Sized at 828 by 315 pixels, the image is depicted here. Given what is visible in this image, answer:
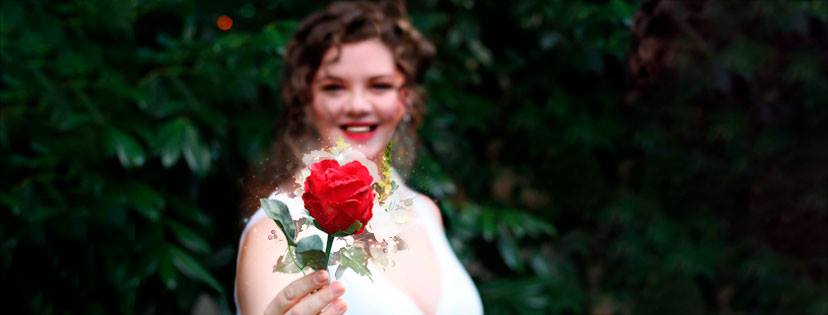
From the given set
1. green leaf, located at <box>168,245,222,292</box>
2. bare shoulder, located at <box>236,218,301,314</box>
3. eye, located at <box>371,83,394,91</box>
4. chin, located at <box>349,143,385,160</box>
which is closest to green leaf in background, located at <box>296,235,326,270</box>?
bare shoulder, located at <box>236,218,301,314</box>

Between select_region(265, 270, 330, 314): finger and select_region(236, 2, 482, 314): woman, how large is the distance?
150mm

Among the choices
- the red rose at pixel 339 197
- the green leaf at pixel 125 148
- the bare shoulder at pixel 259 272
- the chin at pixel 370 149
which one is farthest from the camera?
the green leaf at pixel 125 148

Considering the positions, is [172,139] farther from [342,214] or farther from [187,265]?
[342,214]

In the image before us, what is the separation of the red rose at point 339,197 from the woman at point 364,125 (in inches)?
10.4

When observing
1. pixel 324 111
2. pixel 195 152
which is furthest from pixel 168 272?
pixel 324 111

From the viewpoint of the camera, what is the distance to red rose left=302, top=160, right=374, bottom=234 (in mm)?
1035

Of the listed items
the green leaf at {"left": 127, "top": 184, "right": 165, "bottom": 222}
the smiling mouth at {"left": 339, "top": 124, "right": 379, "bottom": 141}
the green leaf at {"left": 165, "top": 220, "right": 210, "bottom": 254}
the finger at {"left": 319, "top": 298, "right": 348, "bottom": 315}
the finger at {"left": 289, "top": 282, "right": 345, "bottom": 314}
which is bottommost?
the green leaf at {"left": 165, "top": 220, "right": 210, "bottom": 254}

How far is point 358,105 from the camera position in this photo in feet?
5.20

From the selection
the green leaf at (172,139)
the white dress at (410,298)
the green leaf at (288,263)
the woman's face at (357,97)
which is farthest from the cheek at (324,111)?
the green leaf at (172,139)

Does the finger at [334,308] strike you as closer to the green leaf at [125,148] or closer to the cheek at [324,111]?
the cheek at [324,111]

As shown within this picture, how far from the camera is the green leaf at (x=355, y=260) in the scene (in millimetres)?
1104

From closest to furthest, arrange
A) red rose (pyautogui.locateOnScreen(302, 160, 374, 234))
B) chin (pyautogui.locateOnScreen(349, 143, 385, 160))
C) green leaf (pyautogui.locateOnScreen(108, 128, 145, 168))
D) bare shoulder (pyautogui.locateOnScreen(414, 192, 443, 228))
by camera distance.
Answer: red rose (pyautogui.locateOnScreen(302, 160, 374, 234)) < chin (pyautogui.locateOnScreen(349, 143, 385, 160)) < bare shoulder (pyautogui.locateOnScreen(414, 192, 443, 228)) < green leaf (pyautogui.locateOnScreen(108, 128, 145, 168))

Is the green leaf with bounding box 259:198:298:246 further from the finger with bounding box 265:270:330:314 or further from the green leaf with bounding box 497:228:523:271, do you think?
the green leaf with bounding box 497:228:523:271

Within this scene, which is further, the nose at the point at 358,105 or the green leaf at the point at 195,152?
A: the green leaf at the point at 195,152
